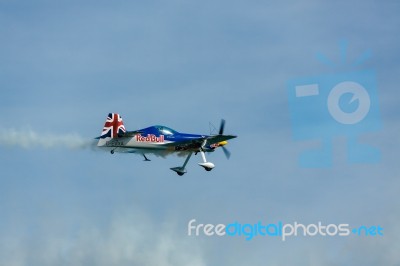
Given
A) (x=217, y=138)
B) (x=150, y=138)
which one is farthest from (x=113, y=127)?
(x=217, y=138)

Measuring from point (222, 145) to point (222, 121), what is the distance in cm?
350

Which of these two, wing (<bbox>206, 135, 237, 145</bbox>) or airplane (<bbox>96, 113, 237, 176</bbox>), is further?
wing (<bbox>206, 135, 237, 145</bbox>)

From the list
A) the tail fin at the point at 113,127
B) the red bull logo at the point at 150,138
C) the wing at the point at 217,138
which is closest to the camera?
the tail fin at the point at 113,127

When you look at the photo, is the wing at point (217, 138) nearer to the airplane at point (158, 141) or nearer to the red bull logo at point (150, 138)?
the airplane at point (158, 141)

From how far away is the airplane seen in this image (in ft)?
610

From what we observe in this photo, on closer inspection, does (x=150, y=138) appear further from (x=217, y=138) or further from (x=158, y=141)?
(x=217, y=138)

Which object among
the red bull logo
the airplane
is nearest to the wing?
the airplane

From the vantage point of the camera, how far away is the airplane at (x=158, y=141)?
186 meters

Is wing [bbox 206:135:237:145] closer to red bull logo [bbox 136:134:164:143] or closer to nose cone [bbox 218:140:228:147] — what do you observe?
nose cone [bbox 218:140:228:147]

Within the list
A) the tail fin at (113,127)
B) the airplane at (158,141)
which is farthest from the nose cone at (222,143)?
the tail fin at (113,127)

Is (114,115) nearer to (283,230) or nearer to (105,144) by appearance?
(105,144)

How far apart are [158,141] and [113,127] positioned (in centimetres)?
521

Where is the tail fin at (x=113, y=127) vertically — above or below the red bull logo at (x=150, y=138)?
above

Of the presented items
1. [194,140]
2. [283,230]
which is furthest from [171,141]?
[283,230]
